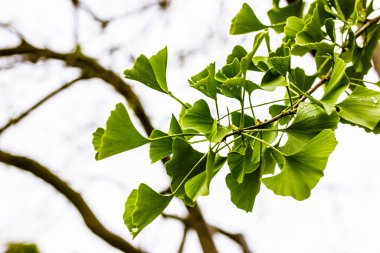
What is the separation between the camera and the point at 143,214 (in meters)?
0.33

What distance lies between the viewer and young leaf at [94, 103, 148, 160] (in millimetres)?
339

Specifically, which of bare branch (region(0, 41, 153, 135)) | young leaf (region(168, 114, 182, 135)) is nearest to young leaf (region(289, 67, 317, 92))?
young leaf (region(168, 114, 182, 135))

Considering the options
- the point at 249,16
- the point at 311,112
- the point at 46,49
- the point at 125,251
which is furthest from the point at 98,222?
the point at 311,112

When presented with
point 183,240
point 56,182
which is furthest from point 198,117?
point 183,240

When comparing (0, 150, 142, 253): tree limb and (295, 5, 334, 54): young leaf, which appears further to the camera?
(0, 150, 142, 253): tree limb

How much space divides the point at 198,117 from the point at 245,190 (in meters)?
0.08

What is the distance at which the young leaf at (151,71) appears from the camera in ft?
1.15

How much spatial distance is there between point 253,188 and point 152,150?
0.10 m

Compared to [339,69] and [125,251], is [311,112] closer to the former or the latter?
[339,69]

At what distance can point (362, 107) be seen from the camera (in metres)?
0.33

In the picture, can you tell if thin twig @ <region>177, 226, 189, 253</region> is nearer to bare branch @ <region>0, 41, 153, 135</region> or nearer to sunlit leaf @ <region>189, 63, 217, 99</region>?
bare branch @ <region>0, 41, 153, 135</region>

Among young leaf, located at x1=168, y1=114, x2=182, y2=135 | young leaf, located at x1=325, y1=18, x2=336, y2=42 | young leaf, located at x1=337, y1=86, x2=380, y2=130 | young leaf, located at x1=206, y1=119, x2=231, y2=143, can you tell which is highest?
young leaf, located at x1=168, y1=114, x2=182, y2=135

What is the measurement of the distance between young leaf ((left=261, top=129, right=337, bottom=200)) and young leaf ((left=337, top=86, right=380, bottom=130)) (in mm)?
33

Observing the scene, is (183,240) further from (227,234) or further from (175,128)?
(175,128)
